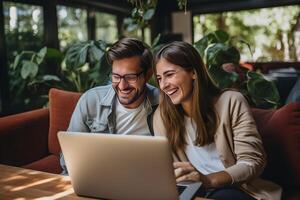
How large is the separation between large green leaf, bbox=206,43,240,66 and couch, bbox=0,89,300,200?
0.70 meters

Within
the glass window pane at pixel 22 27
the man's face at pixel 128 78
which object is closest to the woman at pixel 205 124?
the man's face at pixel 128 78

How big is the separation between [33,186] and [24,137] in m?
0.98

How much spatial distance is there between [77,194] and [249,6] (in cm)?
474

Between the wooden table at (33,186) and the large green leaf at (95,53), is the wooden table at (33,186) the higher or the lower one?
the lower one

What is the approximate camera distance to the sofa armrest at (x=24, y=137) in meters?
2.04

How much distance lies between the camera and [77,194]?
1.13 metres

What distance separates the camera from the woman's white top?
4.94 ft

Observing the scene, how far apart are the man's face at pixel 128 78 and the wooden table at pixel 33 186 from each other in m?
0.50

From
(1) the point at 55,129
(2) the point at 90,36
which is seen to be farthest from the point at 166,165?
(2) the point at 90,36

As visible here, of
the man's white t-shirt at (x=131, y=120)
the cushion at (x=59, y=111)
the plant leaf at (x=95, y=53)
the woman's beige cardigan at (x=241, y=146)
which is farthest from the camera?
the plant leaf at (x=95, y=53)

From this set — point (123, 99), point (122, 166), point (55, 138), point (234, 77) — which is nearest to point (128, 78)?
point (123, 99)

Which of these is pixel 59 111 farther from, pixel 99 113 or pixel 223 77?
pixel 223 77

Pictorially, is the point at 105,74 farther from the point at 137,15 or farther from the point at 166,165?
the point at 166,165

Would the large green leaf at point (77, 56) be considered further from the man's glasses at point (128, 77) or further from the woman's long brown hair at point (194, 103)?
the woman's long brown hair at point (194, 103)
